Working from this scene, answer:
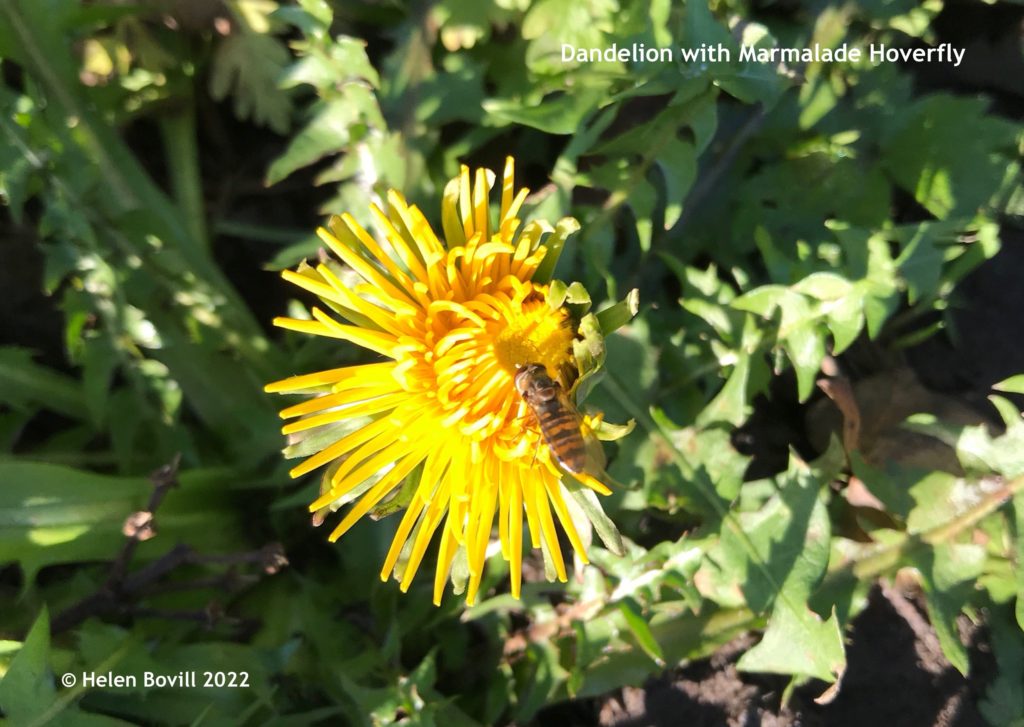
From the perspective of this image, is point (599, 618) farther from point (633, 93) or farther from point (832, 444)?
point (633, 93)

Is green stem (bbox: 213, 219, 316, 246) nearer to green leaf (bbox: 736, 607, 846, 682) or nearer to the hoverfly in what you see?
the hoverfly

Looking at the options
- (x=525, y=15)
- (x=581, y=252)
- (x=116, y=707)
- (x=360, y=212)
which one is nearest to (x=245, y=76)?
(x=360, y=212)

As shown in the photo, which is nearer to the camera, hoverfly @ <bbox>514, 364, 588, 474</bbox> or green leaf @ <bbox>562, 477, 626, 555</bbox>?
hoverfly @ <bbox>514, 364, 588, 474</bbox>

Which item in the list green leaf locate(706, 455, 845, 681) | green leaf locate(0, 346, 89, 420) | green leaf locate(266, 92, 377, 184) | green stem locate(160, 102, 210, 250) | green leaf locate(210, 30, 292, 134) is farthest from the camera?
green stem locate(160, 102, 210, 250)

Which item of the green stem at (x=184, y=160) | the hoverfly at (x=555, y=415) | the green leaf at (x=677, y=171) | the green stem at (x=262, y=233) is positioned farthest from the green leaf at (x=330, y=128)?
the hoverfly at (x=555, y=415)

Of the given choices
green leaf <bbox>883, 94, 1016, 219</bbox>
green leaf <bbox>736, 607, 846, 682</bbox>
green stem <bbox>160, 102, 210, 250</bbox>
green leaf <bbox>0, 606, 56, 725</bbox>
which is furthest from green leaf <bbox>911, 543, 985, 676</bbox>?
green stem <bbox>160, 102, 210, 250</bbox>

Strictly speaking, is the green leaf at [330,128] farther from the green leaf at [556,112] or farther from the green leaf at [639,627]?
the green leaf at [639,627]

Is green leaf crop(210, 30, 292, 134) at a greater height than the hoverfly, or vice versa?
green leaf crop(210, 30, 292, 134)
